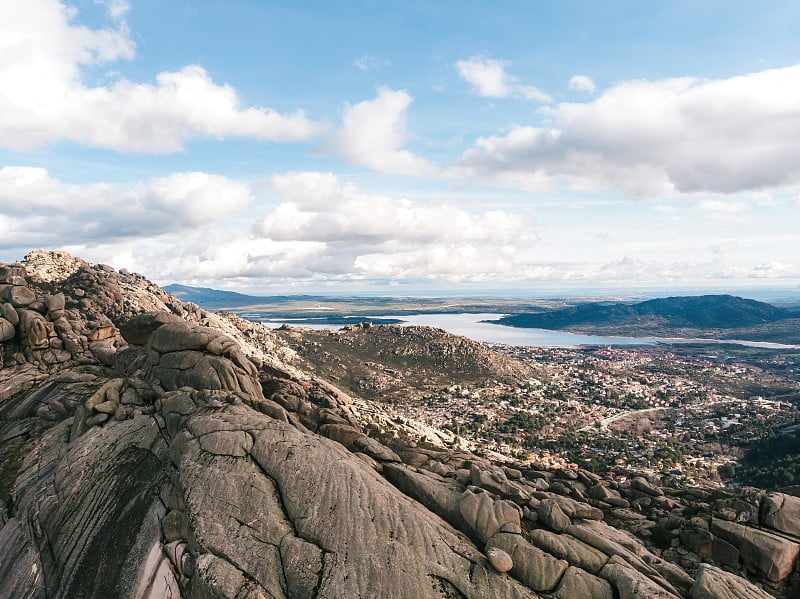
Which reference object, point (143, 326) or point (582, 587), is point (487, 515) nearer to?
point (582, 587)

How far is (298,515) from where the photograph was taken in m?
18.2

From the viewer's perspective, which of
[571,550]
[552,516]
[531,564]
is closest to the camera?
[531,564]

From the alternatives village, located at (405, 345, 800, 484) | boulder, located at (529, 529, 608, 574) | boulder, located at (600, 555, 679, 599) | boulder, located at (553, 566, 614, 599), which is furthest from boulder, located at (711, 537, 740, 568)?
village, located at (405, 345, 800, 484)

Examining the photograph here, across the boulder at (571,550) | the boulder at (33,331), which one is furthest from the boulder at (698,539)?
the boulder at (33,331)

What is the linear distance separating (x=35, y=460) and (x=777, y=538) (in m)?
43.7

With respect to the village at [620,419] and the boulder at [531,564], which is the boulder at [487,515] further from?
the village at [620,419]

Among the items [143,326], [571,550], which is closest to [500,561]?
[571,550]

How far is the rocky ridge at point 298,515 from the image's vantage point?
16.6m

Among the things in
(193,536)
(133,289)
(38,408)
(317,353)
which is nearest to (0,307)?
(38,408)

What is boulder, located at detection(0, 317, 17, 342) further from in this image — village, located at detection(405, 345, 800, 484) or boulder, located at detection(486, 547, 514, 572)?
village, located at detection(405, 345, 800, 484)

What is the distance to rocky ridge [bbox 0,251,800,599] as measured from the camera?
16641 millimetres

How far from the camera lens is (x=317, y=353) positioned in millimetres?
147125

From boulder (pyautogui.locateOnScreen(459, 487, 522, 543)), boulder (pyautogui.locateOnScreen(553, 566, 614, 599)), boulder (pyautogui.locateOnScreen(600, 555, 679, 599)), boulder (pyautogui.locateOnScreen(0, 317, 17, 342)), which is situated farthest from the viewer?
boulder (pyautogui.locateOnScreen(0, 317, 17, 342))

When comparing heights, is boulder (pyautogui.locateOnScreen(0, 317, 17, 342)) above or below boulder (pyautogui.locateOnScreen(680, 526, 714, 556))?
above
